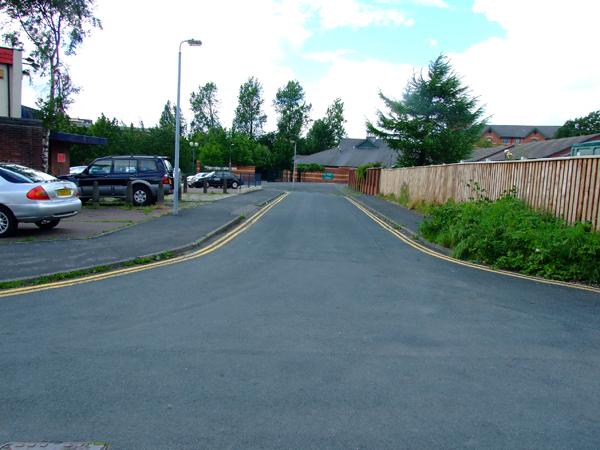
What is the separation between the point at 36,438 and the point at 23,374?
1187mm

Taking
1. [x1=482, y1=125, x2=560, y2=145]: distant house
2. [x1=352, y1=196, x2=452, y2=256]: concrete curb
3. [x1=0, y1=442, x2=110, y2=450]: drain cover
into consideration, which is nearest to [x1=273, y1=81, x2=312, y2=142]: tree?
[x1=482, y1=125, x2=560, y2=145]: distant house

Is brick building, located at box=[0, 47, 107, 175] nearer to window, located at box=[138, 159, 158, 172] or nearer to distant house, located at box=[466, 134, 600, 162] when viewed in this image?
window, located at box=[138, 159, 158, 172]

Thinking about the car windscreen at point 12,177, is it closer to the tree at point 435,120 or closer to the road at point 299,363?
the road at point 299,363

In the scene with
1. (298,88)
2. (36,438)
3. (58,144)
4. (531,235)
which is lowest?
(36,438)

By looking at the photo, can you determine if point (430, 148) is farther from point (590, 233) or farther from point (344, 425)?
point (344, 425)

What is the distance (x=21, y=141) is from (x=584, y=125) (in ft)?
266

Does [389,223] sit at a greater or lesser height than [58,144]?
lesser

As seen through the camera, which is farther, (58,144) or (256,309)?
(58,144)

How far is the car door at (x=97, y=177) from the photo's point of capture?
20.4 m

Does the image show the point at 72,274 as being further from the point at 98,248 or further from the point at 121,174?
the point at 121,174

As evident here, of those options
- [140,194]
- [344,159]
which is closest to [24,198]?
[140,194]

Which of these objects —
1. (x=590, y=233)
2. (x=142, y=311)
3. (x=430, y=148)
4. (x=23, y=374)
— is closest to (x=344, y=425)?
(x=23, y=374)

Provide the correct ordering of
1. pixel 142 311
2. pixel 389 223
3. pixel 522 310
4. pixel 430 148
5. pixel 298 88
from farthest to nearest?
pixel 298 88
pixel 430 148
pixel 389 223
pixel 522 310
pixel 142 311

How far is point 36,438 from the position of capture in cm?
338
